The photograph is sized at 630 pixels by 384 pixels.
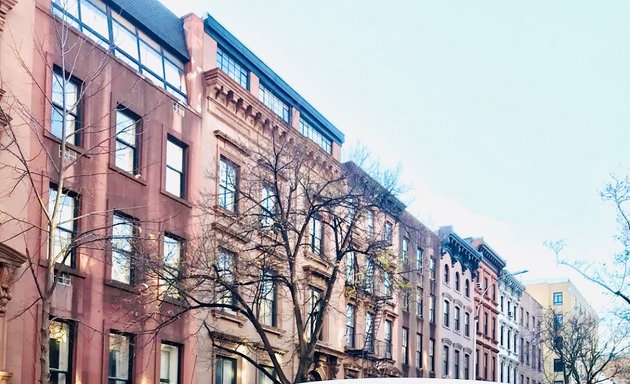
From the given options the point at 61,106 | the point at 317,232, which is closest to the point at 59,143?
the point at 61,106

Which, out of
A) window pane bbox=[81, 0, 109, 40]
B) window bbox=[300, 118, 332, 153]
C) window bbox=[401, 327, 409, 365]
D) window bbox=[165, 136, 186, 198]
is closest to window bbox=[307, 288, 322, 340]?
window bbox=[165, 136, 186, 198]

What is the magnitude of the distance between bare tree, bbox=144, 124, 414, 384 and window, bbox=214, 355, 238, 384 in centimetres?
38

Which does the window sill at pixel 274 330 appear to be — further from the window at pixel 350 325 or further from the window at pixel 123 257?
the window at pixel 123 257

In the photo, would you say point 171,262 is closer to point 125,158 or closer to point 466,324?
point 125,158

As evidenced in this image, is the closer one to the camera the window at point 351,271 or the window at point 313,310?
the window at point 313,310

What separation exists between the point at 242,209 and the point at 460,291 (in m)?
27.6

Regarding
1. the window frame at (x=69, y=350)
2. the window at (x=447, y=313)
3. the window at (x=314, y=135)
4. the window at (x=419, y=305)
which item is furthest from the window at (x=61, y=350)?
the window at (x=447, y=313)

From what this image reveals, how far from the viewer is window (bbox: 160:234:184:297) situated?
1842 centimetres

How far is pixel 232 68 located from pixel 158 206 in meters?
6.73

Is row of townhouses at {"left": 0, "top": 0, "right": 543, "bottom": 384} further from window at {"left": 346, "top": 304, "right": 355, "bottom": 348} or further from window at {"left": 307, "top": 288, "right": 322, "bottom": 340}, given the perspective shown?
window at {"left": 346, "top": 304, "right": 355, "bottom": 348}

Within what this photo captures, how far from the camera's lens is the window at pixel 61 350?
17547mm

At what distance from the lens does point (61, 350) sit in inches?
704

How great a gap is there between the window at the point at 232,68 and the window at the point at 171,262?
6.37m

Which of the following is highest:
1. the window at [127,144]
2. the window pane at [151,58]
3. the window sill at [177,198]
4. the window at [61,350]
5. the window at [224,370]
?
the window pane at [151,58]
